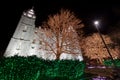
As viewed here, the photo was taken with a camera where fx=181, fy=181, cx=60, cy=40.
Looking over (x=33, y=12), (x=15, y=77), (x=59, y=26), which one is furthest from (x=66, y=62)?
(x=33, y=12)

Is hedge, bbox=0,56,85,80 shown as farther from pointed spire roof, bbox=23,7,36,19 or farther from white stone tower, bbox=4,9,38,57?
pointed spire roof, bbox=23,7,36,19

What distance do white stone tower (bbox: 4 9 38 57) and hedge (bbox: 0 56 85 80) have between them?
23135 mm

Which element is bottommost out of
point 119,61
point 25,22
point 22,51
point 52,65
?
point 52,65

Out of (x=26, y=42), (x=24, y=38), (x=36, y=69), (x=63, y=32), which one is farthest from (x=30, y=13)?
(x=36, y=69)

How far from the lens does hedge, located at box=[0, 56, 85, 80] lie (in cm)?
1401

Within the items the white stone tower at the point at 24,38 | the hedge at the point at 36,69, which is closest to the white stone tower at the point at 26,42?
the white stone tower at the point at 24,38

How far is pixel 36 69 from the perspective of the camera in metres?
16.0

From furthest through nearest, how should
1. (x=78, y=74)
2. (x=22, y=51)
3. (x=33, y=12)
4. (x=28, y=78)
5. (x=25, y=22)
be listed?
(x=33, y=12) → (x=25, y=22) → (x=22, y=51) → (x=78, y=74) → (x=28, y=78)

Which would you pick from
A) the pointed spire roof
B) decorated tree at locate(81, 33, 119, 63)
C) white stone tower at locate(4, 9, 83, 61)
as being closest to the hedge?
decorated tree at locate(81, 33, 119, 63)

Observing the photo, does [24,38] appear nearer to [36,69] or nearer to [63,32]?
[63,32]

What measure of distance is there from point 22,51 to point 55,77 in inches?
1045

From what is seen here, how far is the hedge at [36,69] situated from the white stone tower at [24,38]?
2314 centimetres

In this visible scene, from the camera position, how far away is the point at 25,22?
157 ft

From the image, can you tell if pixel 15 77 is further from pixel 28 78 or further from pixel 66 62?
pixel 66 62
